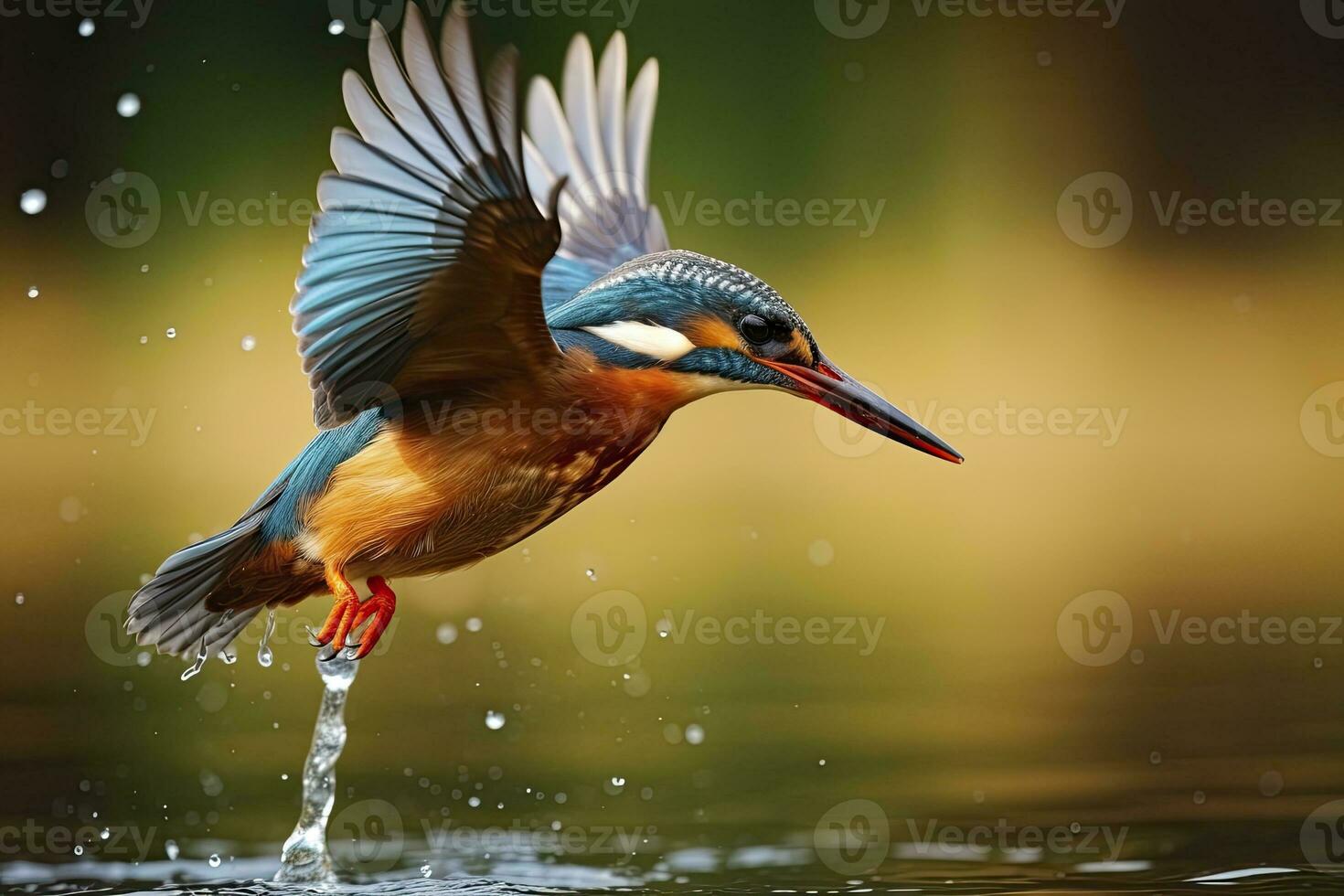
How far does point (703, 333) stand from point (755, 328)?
0.08m

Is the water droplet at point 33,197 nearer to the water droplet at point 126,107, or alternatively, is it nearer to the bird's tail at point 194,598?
the water droplet at point 126,107

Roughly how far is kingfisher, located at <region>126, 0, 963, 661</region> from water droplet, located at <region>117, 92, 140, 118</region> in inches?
179

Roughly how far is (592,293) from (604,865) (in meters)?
0.95

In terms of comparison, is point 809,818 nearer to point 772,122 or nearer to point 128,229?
point 772,122

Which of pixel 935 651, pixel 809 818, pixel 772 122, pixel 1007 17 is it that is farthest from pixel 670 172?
pixel 809 818

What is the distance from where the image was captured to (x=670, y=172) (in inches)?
281

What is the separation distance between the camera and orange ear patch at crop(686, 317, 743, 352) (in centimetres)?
254

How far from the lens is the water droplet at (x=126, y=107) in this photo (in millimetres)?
6934

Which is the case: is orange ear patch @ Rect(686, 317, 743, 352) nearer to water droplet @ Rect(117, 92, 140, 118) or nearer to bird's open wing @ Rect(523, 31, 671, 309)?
bird's open wing @ Rect(523, 31, 671, 309)

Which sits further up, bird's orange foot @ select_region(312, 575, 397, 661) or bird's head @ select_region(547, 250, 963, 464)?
bird's head @ select_region(547, 250, 963, 464)

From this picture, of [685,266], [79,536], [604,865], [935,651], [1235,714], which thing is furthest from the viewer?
[79,536]

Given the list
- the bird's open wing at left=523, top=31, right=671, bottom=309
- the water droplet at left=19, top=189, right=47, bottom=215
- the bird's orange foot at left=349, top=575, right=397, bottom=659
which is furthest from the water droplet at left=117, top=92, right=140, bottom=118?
the bird's orange foot at left=349, top=575, right=397, bottom=659

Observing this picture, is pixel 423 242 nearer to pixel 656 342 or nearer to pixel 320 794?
pixel 656 342

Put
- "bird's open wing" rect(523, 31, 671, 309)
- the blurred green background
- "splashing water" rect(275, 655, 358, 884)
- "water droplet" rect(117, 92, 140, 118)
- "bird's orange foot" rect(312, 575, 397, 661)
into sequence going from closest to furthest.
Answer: "bird's orange foot" rect(312, 575, 397, 661)
"splashing water" rect(275, 655, 358, 884)
"bird's open wing" rect(523, 31, 671, 309)
the blurred green background
"water droplet" rect(117, 92, 140, 118)
